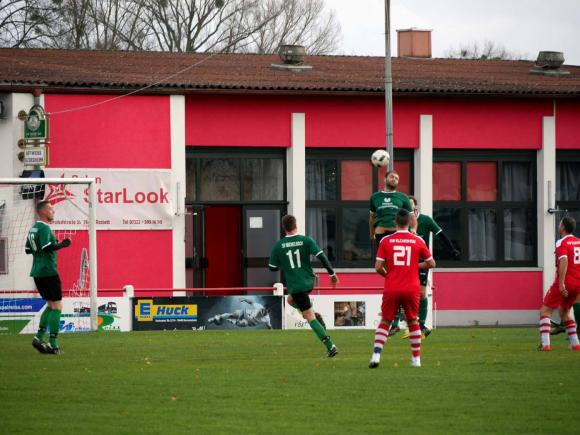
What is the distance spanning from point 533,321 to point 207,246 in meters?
8.45

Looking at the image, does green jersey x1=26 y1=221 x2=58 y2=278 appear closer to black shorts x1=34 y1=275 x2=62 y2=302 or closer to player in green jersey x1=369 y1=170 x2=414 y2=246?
black shorts x1=34 y1=275 x2=62 y2=302

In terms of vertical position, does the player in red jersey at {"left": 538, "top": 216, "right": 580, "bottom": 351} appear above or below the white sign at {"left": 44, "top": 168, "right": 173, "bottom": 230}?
below

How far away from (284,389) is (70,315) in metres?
12.4

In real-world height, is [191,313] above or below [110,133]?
below

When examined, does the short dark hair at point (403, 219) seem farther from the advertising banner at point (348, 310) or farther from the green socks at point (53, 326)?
the advertising banner at point (348, 310)

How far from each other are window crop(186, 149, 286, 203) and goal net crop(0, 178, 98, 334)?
2.94 meters

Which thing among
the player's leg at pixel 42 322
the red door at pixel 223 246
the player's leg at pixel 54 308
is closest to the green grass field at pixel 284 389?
the player's leg at pixel 42 322

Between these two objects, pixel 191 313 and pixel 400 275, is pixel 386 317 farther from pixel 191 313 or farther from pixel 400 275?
pixel 191 313

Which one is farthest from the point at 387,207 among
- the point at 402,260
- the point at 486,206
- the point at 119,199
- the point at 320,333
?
the point at 486,206

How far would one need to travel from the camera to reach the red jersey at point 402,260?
51.4ft

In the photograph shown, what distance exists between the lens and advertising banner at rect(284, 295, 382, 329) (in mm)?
27531

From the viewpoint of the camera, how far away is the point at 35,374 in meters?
15.6

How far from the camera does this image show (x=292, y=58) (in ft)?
112

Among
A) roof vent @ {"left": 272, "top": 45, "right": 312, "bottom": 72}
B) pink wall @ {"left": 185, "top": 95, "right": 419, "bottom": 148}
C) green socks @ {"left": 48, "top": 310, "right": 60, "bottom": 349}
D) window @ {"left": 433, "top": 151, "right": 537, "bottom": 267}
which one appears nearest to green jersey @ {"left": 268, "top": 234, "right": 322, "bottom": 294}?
green socks @ {"left": 48, "top": 310, "right": 60, "bottom": 349}
